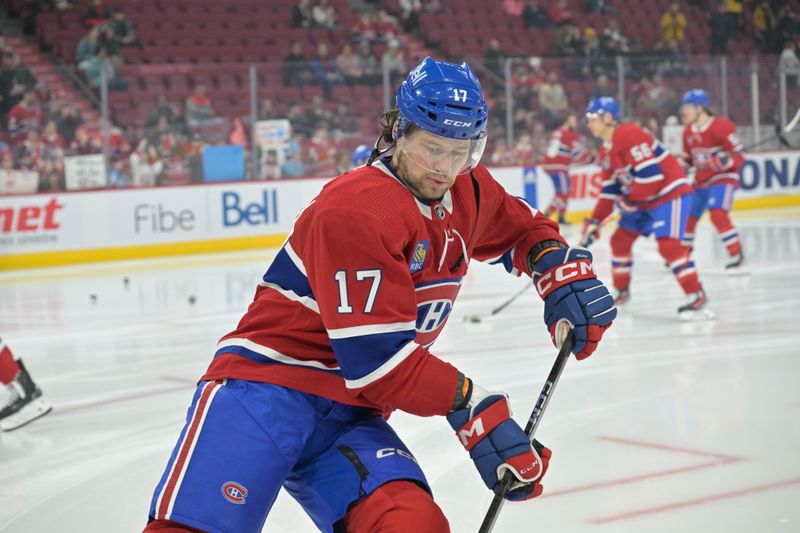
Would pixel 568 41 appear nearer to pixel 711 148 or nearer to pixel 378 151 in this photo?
pixel 711 148

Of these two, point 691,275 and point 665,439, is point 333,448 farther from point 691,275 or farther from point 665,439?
point 691,275

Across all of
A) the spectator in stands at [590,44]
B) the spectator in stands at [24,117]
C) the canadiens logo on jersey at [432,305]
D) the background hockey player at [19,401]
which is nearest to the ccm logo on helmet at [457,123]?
the canadiens logo on jersey at [432,305]

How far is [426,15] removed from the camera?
1505 cm

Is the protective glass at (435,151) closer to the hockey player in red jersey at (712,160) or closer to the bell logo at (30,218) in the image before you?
the hockey player in red jersey at (712,160)

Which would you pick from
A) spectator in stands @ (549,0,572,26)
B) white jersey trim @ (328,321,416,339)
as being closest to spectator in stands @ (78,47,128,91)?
spectator in stands @ (549,0,572,26)

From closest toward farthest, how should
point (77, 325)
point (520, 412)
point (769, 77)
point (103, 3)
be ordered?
point (520, 412) → point (77, 325) → point (103, 3) → point (769, 77)

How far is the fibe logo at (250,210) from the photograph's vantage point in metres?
11.3

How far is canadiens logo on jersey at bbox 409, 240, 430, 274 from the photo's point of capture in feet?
6.77

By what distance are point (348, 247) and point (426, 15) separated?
1350 centimetres

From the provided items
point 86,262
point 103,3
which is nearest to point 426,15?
point 103,3

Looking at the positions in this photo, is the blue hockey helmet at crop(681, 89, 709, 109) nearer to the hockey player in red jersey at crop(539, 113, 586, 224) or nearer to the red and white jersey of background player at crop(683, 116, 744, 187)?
the red and white jersey of background player at crop(683, 116, 744, 187)

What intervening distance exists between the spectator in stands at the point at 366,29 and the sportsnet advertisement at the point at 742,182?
2570 millimetres

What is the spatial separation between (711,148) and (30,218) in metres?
5.80

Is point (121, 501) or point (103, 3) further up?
point (103, 3)
